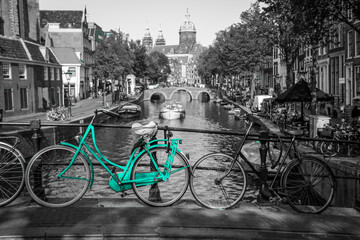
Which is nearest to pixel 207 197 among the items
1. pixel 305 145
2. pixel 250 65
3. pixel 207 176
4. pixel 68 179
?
pixel 207 176

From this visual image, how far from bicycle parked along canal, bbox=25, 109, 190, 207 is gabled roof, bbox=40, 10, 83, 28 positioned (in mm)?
74119

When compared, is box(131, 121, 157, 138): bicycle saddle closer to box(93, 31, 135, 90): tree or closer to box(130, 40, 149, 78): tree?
box(93, 31, 135, 90): tree

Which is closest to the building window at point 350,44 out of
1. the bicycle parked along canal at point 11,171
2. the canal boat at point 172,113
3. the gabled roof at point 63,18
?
the canal boat at point 172,113

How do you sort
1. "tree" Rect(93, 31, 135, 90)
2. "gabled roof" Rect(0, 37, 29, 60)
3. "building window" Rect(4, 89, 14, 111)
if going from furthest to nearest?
"tree" Rect(93, 31, 135, 90), "gabled roof" Rect(0, 37, 29, 60), "building window" Rect(4, 89, 14, 111)

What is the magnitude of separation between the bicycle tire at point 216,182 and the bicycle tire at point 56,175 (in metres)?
1.50

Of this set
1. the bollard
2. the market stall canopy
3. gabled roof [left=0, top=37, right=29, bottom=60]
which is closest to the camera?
the bollard

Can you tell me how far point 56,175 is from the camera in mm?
6281

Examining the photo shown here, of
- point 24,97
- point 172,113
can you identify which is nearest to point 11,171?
point 24,97

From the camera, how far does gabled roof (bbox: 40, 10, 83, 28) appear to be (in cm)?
7731

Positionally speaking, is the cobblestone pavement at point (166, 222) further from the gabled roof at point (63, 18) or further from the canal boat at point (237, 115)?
the gabled roof at point (63, 18)

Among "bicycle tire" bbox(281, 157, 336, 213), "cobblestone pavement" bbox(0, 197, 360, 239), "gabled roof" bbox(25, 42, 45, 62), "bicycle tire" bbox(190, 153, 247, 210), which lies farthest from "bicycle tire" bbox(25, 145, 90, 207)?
"gabled roof" bbox(25, 42, 45, 62)

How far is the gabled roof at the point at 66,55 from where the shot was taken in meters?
67.5

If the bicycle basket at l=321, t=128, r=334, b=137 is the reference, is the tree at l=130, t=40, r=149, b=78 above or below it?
above

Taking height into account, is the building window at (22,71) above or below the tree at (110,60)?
below
